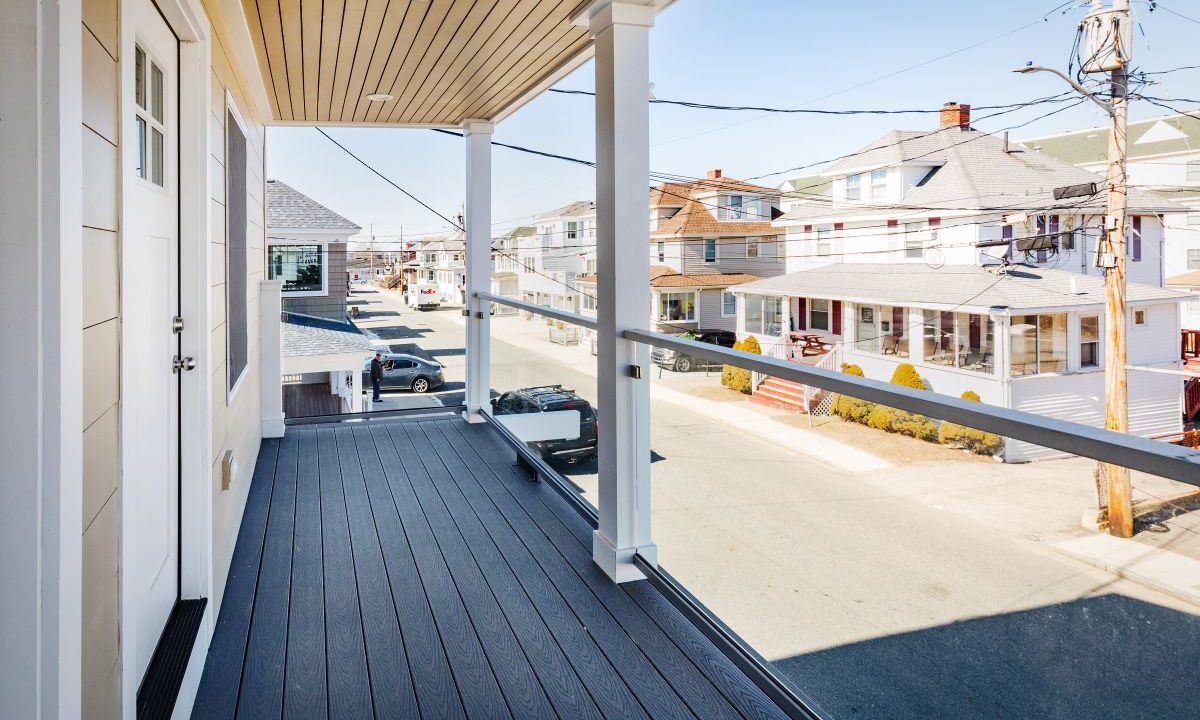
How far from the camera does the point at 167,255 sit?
2127 millimetres

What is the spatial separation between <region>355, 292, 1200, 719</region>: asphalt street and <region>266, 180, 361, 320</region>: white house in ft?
24.2

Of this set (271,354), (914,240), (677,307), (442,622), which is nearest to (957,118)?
(914,240)

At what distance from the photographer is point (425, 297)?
21953 mm

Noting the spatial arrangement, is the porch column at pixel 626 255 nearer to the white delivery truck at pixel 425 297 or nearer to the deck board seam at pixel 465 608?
the deck board seam at pixel 465 608

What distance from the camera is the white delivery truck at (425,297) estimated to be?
20.3 meters

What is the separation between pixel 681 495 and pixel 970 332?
369 inches

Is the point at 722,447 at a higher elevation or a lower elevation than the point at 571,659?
higher

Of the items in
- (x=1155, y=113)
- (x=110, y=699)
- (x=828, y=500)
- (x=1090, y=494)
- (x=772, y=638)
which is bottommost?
(x=772, y=638)

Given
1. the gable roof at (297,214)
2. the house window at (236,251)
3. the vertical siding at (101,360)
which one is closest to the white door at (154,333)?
the vertical siding at (101,360)

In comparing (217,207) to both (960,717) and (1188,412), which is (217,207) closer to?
(960,717)

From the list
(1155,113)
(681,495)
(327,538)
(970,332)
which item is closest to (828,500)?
(681,495)

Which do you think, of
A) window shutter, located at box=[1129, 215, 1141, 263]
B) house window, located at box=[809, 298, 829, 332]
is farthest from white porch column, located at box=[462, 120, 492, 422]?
house window, located at box=[809, 298, 829, 332]

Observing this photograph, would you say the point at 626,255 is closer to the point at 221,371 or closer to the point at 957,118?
the point at 221,371

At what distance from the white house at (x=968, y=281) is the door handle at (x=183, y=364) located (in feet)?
5.74
